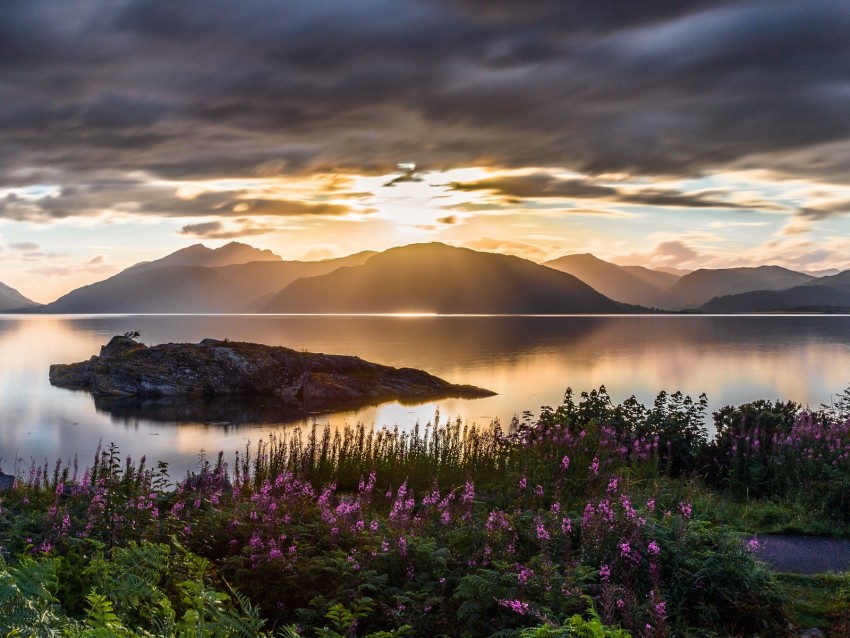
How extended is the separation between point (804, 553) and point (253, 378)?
29351 millimetres

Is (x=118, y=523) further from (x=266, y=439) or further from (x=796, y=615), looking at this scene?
(x=266, y=439)

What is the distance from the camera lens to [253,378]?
35.9 meters

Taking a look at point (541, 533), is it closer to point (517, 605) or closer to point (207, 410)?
point (517, 605)

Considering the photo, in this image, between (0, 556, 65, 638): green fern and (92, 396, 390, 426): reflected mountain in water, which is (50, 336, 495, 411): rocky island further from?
(0, 556, 65, 638): green fern

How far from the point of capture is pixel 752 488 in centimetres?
1342

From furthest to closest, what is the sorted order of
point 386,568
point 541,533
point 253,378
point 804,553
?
point 253,378
point 804,553
point 386,568
point 541,533

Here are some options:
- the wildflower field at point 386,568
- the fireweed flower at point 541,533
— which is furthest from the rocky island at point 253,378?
the fireweed flower at point 541,533

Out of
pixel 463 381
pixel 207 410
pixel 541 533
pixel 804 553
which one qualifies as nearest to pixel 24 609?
pixel 541 533

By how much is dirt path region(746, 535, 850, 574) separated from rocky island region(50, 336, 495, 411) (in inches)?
947

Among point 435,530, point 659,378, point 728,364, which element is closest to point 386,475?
point 435,530

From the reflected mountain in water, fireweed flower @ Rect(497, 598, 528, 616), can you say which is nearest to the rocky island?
the reflected mountain in water

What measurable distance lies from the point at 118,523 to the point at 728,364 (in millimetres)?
56653

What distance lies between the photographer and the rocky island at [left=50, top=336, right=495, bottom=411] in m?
35.0

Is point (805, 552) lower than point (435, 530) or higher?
lower
